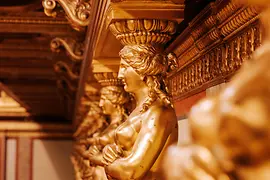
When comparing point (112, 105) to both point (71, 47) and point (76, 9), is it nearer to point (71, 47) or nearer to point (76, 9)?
point (76, 9)

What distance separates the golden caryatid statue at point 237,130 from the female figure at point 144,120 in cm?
88

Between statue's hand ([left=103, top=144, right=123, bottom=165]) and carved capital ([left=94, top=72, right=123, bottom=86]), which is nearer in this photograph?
statue's hand ([left=103, top=144, right=123, bottom=165])

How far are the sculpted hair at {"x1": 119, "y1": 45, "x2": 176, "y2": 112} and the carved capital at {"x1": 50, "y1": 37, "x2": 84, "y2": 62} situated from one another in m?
2.13

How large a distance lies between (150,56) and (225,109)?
1.06 metres

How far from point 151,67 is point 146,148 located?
0.21 m

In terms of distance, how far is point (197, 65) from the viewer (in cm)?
180

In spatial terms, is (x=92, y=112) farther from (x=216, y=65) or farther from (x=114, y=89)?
(x=216, y=65)

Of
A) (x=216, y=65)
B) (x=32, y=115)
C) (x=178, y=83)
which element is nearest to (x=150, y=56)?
(x=216, y=65)

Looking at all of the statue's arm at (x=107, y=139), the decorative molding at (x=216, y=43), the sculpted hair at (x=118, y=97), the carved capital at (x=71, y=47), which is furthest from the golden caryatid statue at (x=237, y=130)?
the carved capital at (x=71, y=47)

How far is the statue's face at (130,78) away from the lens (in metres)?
1.49

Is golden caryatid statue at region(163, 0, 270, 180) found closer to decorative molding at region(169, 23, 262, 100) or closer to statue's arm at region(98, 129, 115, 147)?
decorative molding at region(169, 23, 262, 100)

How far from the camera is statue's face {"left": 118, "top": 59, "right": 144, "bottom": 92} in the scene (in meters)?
1.49

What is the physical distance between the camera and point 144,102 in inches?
57.4

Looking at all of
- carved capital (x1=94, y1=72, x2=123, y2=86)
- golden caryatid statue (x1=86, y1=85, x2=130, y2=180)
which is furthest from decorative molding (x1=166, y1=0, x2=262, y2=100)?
carved capital (x1=94, y1=72, x2=123, y2=86)
